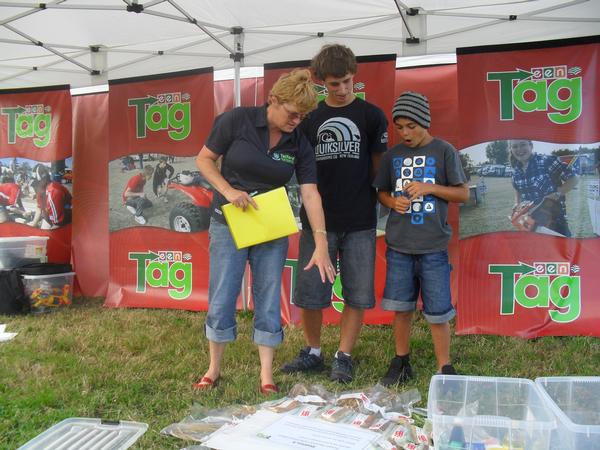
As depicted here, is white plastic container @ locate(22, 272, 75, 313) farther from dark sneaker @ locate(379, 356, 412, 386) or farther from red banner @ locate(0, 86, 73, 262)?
dark sneaker @ locate(379, 356, 412, 386)

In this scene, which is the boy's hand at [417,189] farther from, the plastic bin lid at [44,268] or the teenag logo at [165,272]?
the plastic bin lid at [44,268]

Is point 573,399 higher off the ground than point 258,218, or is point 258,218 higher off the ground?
point 258,218

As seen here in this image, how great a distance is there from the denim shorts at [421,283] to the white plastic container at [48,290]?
3014 millimetres

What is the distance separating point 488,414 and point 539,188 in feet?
6.86

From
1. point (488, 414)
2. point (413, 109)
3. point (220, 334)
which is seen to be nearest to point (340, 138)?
point (413, 109)

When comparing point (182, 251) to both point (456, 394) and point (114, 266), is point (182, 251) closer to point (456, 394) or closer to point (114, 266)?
point (114, 266)

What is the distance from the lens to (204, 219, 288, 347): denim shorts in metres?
2.45

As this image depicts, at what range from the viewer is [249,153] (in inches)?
92.7

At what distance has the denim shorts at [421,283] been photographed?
260 cm

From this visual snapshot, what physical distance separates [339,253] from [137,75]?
9.21 feet

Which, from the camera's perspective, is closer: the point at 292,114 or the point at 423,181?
the point at 292,114

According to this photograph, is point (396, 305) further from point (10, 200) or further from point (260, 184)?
point (10, 200)

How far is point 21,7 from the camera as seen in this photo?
3.54 meters

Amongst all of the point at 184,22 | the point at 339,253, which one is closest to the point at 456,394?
the point at 339,253
